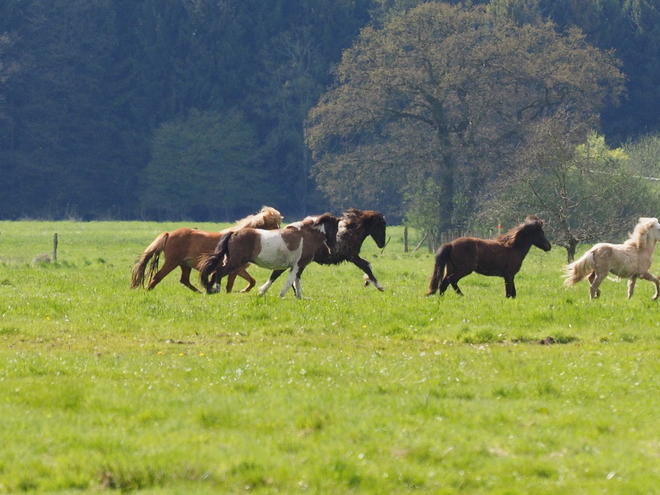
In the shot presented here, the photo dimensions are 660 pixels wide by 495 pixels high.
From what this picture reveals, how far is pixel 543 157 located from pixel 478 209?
21225 mm

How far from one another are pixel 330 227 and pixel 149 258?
3.51 meters

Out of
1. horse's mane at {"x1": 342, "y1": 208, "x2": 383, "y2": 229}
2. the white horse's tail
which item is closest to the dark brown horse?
the white horse's tail

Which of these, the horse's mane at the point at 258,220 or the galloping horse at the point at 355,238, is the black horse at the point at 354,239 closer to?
the galloping horse at the point at 355,238

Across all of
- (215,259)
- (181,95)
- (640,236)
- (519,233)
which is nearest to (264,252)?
(215,259)

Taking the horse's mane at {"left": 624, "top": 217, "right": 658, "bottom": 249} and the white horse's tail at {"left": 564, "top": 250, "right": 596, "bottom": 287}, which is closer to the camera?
the white horse's tail at {"left": 564, "top": 250, "right": 596, "bottom": 287}

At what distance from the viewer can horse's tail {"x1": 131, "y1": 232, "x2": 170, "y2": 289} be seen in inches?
800

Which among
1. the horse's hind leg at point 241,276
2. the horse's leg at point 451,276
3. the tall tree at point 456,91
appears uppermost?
the tall tree at point 456,91

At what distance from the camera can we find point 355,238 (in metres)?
21.7

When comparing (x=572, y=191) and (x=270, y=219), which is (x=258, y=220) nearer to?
(x=270, y=219)

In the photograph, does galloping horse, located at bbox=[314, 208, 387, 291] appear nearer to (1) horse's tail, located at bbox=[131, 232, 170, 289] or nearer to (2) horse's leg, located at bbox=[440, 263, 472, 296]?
(2) horse's leg, located at bbox=[440, 263, 472, 296]

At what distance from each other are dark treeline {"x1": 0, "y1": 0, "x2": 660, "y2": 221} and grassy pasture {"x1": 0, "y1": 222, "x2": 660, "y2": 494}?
6460 centimetres

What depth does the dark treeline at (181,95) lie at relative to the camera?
8150 centimetres

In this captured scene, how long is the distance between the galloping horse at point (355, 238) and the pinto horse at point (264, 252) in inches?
46.5

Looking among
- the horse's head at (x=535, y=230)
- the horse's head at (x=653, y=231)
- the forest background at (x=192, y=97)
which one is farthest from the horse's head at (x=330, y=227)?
the forest background at (x=192, y=97)
